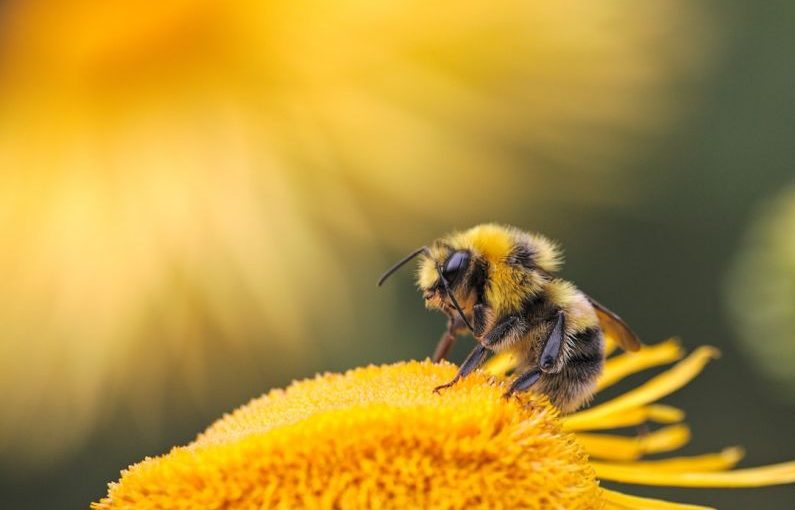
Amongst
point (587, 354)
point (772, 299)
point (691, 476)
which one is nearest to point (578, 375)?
point (587, 354)

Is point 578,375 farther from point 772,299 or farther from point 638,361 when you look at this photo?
point 772,299

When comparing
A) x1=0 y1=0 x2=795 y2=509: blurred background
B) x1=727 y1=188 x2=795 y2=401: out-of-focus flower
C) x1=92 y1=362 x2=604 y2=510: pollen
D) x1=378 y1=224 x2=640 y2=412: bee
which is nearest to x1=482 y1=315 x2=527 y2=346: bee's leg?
x1=378 y1=224 x2=640 y2=412: bee

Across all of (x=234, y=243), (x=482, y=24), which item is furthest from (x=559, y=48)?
(x=234, y=243)

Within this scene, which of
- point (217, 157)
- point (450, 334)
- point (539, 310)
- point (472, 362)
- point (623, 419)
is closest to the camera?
point (472, 362)

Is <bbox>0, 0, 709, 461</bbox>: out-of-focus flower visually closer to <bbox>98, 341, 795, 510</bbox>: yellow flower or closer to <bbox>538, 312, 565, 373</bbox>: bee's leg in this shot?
<bbox>538, 312, 565, 373</bbox>: bee's leg

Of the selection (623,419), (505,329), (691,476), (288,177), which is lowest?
(691,476)

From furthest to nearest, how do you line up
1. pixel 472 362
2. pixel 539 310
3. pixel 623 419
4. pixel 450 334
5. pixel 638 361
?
pixel 638 361 < pixel 623 419 < pixel 450 334 < pixel 539 310 < pixel 472 362
